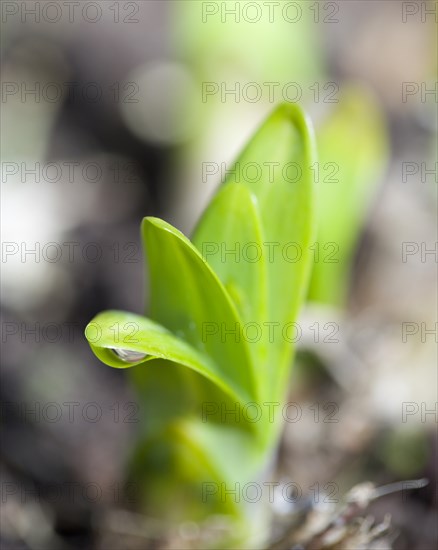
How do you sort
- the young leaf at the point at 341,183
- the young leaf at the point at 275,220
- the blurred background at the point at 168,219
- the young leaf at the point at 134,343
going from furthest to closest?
the young leaf at the point at 341,183
the blurred background at the point at 168,219
the young leaf at the point at 275,220
the young leaf at the point at 134,343

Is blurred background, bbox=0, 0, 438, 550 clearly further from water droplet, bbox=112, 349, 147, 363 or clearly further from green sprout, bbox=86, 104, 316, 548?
water droplet, bbox=112, 349, 147, 363

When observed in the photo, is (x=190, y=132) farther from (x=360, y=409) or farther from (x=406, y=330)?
(x=360, y=409)

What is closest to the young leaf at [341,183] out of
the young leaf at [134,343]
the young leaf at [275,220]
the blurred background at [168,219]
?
the blurred background at [168,219]

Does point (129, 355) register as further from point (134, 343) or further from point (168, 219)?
point (168, 219)

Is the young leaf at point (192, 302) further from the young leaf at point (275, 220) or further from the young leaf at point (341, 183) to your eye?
the young leaf at point (341, 183)

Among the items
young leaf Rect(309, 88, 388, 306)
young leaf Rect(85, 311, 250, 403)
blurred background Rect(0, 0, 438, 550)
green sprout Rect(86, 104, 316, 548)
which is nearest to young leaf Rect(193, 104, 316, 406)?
green sprout Rect(86, 104, 316, 548)

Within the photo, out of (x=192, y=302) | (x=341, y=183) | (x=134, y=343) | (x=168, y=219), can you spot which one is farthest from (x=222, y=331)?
(x=168, y=219)

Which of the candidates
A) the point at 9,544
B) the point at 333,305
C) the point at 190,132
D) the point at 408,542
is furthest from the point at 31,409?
the point at 190,132
